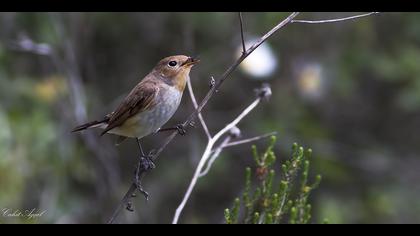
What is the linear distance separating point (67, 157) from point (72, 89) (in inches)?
23.3

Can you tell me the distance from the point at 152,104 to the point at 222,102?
11.8ft

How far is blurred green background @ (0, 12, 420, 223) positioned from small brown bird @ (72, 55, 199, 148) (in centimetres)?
166

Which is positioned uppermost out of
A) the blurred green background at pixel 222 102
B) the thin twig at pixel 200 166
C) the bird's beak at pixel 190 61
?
the bird's beak at pixel 190 61

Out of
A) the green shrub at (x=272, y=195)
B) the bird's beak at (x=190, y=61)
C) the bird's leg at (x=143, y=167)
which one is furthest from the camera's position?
the bird's beak at (x=190, y=61)

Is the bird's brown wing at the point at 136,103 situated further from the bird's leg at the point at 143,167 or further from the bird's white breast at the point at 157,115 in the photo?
the bird's leg at the point at 143,167

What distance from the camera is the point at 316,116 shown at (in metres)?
6.98

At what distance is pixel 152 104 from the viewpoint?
3.84 meters

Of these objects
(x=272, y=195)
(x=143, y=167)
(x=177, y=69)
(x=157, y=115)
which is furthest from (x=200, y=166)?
(x=177, y=69)

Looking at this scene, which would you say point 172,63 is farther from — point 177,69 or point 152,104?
point 152,104

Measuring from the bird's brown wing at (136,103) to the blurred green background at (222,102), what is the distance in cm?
166

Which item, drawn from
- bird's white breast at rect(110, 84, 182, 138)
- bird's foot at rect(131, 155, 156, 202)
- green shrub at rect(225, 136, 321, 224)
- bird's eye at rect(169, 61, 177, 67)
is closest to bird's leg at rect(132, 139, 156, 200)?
bird's foot at rect(131, 155, 156, 202)

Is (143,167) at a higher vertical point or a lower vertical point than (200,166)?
lower

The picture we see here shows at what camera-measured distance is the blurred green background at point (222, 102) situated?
5.84 meters

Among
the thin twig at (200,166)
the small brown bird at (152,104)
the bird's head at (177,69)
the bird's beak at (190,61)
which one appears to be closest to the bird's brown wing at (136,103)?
the small brown bird at (152,104)
